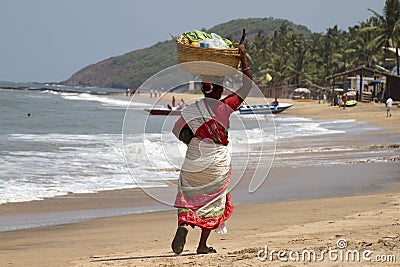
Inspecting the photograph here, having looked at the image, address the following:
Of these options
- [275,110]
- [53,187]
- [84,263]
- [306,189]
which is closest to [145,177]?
[53,187]

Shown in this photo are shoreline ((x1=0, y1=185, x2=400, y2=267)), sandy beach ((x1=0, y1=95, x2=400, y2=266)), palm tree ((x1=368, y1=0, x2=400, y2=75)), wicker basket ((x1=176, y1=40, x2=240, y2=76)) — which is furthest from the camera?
palm tree ((x1=368, y1=0, x2=400, y2=75))

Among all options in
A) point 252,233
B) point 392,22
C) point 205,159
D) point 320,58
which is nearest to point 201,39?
point 205,159

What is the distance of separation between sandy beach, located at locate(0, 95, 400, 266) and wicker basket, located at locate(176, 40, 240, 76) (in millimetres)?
1519

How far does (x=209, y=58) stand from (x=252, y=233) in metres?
2.58

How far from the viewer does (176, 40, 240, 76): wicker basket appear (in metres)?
5.25

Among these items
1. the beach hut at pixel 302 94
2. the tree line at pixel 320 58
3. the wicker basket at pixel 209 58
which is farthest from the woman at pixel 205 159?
the beach hut at pixel 302 94

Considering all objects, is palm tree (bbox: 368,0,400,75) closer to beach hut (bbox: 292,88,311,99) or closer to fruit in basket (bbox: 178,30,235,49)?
beach hut (bbox: 292,88,311,99)

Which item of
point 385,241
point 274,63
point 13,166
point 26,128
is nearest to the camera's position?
point 385,241

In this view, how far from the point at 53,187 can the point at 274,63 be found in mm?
72049

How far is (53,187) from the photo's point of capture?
37.4 ft

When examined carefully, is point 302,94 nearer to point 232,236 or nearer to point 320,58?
point 320,58

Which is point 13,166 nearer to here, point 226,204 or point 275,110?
point 226,204

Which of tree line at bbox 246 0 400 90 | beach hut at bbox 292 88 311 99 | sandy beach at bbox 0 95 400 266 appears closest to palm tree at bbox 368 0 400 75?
tree line at bbox 246 0 400 90

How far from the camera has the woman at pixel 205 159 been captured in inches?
207
